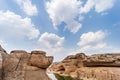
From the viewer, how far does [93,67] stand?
35.6 metres

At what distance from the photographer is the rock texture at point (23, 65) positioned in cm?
959

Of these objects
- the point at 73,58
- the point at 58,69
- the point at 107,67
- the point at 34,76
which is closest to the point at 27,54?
the point at 34,76

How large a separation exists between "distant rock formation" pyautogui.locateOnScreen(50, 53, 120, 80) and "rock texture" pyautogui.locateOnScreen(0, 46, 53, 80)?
60.3ft

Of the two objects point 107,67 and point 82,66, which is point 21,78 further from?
point 82,66

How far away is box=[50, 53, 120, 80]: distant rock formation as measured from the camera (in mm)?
29562

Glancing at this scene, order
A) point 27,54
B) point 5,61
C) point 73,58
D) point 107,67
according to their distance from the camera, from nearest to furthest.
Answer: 1. point 5,61
2. point 27,54
3. point 107,67
4. point 73,58

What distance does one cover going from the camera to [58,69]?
49.6m

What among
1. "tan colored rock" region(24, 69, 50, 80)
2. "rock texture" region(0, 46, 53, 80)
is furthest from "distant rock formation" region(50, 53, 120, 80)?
"rock texture" region(0, 46, 53, 80)

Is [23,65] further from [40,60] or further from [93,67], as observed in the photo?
[93,67]

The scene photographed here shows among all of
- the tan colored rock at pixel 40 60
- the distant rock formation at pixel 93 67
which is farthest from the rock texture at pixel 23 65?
the distant rock formation at pixel 93 67

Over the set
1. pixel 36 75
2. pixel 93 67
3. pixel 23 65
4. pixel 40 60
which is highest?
pixel 93 67

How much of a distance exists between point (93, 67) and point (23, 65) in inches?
1056

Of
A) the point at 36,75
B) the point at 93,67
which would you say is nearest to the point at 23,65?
the point at 36,75

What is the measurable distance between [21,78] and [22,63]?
68 centimetres
